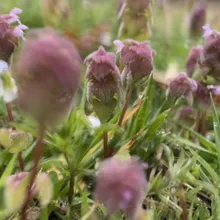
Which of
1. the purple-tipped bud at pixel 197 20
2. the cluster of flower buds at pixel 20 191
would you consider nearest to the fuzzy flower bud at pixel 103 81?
the cluster of flower buds at pixel 20 191

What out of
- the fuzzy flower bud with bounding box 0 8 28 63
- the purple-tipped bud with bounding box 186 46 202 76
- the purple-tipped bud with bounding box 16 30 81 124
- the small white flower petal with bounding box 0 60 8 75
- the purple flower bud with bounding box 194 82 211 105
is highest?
the purple-tipped bud with bounding box 16 30 81 124

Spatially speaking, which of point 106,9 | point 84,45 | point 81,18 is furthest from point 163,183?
point 106,9

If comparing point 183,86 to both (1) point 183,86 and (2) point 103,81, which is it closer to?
(1) point 183,86

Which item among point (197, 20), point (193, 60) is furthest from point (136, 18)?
point (197, 20)

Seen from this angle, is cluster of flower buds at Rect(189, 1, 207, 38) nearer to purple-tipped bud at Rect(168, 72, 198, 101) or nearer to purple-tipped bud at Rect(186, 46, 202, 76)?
purple-tipped bud at Rect(186, 46, 202, 76)

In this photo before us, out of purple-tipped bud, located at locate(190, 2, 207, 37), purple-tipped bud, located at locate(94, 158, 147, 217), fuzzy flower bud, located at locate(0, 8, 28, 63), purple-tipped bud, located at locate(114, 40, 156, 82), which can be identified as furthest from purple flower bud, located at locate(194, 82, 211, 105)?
purple-tipped bud, located at locate(190, 2, 207, 37)

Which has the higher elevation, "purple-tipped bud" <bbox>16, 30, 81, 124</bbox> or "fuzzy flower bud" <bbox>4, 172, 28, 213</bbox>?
"purple-tipped bud" <bbox>16, 30, 81, 124</bbox>

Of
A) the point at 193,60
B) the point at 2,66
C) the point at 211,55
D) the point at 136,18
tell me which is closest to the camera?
the point at 2,66
